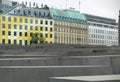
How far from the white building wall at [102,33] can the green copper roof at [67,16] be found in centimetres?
828

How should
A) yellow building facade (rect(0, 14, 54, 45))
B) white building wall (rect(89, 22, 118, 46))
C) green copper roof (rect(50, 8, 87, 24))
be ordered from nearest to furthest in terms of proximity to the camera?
yellow building facade (rect(0, 14, 54, 45)), green copper roof (rect(50, 8, 87, 24)), white building wall (rect(89, 22, 118, 46))

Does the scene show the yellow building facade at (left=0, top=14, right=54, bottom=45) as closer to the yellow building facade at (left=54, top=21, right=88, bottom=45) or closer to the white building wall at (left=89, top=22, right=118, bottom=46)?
the yellow building facade at (left=54, top=21, right=88, bottom=45)

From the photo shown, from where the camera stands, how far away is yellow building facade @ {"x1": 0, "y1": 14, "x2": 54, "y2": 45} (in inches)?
4063

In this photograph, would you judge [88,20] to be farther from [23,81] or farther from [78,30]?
[23,81]

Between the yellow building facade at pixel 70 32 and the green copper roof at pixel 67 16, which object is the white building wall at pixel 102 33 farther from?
the green copper roof at pixel 67 16

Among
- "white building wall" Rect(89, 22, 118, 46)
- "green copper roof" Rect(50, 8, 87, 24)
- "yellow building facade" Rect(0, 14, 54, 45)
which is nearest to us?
"yellow building facade" Rect(0, 14, 54, 45)

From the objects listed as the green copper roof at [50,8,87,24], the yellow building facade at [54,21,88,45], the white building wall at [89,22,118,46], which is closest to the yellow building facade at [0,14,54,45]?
the yellow building facade at [54,21,88,45]

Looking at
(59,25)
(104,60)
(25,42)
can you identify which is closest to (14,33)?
(25,42)

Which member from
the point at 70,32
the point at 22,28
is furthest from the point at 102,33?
the point at 22,28

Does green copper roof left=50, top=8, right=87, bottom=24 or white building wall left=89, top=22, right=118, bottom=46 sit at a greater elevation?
green copper roof left=50, top=8, right=87, bottom=24

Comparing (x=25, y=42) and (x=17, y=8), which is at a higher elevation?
(x=17, y=8)

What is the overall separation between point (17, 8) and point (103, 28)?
50.6 metres

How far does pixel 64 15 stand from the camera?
12119cm

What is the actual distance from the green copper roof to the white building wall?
828 cm
